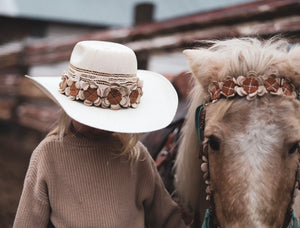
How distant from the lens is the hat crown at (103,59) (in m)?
1.49

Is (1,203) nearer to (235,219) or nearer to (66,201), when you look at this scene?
(66,201)

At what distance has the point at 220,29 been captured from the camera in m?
3.92

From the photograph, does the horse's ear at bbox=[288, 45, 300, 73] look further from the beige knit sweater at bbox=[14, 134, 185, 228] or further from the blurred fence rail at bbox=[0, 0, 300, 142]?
the beige knit sweater at bbox=[14, 134, 185, 228]

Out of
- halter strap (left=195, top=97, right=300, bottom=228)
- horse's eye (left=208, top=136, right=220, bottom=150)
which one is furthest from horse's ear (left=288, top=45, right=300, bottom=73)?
horse's eye (left=208, top=136, right=220, bottom=150)

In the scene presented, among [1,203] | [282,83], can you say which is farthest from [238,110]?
[1,203]

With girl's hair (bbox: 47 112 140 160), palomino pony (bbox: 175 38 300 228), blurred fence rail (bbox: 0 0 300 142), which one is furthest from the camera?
blurred fence rail (bbox: 0 0 300 142)

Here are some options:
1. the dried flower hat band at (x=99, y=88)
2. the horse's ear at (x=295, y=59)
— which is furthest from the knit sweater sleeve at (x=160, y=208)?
the horse's ear at (x=295, y=59)

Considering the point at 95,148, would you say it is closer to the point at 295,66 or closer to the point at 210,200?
the point at 210,200

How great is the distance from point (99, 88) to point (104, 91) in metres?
0.02

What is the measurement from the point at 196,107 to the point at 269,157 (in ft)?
1.61

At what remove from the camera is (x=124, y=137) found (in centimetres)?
171

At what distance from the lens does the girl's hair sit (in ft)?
5.40

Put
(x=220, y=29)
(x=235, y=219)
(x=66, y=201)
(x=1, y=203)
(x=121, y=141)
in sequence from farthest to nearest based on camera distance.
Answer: (x=1, y=203) < (x=220, y=29) < (x=121, y=141) < (x=66, y=201) < (x=235, y=219)

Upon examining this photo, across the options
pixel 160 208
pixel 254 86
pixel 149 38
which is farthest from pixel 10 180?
pixel 254 86
